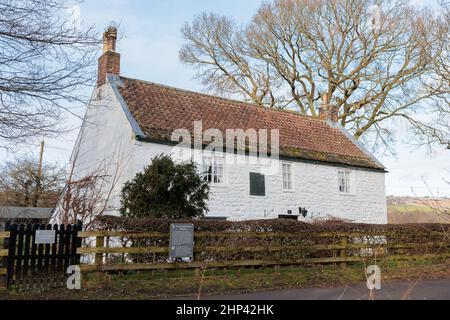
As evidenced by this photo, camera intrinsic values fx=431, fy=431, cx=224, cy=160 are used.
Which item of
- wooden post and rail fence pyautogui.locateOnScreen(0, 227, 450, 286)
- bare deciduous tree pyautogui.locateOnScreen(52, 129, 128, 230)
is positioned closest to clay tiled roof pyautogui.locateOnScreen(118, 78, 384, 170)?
bare deciduous tree pyautogui.locateOnScreen(52, 129, 128, 230)

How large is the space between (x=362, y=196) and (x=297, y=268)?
11.3 meters

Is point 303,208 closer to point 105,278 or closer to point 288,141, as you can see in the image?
point 288,141

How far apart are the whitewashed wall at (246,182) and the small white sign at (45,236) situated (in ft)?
18.1

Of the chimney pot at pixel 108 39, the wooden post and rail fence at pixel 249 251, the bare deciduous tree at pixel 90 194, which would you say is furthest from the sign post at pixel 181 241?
the chimney pot at pixel 108 39

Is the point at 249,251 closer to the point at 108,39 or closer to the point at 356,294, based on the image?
the point at 356,294

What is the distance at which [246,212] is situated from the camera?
18031mm

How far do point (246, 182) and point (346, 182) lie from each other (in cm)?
664

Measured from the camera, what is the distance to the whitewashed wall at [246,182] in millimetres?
16406

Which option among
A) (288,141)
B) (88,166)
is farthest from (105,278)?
(288,141)

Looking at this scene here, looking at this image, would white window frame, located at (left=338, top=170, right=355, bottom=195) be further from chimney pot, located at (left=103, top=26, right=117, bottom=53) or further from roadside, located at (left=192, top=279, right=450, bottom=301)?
chimney pot, located at (left=103, top=26, right=117, bottom=53)

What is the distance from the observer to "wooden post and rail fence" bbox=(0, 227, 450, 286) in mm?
9812

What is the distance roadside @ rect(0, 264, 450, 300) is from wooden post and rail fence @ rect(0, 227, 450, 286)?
24 cm

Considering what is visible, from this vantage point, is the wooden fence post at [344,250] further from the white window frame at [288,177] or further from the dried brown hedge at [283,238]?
the white window frame at [288,177]
